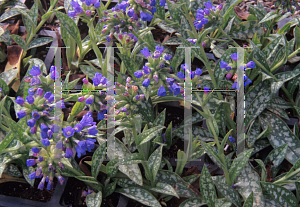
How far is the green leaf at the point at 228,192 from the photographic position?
1372 millimetres

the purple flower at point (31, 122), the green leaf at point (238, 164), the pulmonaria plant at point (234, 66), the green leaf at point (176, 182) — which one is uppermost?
the pulmonaria plant at point (234, 66)

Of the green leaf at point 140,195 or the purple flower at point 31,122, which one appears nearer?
the purple flower at point 31,122

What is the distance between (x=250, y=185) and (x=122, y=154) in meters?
0.59

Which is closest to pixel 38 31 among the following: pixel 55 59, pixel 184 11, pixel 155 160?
pixel 55 59

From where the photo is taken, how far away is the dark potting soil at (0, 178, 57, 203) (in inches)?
57.9

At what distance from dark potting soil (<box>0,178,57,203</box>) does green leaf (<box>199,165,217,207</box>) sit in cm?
68

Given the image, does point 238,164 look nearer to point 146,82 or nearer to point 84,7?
point 146,82

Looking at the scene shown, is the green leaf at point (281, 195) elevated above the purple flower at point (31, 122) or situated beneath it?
situated beneath

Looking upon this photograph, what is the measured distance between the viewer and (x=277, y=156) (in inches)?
59.7

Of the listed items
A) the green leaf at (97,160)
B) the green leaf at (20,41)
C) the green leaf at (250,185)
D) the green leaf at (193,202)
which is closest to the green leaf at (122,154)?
the green leaf at (97,160)

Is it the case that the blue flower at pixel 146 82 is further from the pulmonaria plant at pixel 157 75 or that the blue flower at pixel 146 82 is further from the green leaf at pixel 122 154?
the green leaf at pixel 122 154

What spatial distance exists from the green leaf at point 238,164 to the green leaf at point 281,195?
0.12m

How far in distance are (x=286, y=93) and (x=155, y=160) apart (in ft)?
2.80

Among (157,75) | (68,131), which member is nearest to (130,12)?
(157,75)
